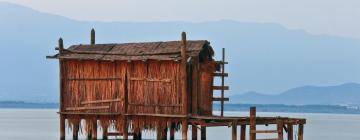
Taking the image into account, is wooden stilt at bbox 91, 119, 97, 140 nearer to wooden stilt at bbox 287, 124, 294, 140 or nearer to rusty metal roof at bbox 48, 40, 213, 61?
rusty metal roof at bbox 48, 40, 213, 61

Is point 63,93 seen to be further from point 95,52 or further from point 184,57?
point 184,57

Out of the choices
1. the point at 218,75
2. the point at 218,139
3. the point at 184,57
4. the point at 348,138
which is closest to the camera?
the point at 184,57

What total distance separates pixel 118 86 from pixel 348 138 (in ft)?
166

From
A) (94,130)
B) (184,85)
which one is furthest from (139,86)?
(94,130)

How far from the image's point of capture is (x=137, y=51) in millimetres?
46531

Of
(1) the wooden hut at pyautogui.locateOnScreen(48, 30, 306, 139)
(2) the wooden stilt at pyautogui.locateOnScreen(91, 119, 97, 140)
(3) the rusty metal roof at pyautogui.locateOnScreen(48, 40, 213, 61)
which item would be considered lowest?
(2) the wooden stilt at pyautogui.locateOnScreen(91, 119, 97, 140)

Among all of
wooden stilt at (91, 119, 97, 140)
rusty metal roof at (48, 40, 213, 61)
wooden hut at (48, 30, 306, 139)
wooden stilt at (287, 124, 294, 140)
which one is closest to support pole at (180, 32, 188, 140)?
wooden hut at (48, 30, 306, 139)

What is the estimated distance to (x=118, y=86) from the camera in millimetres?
46312

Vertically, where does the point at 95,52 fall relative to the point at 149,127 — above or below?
above

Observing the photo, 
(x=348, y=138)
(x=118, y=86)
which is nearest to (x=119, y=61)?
(x=118, y=86)

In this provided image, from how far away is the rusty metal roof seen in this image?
4478cm

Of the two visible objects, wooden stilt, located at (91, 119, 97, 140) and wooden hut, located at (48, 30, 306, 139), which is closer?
wooden hut, located at (48, 30, 306, 139)

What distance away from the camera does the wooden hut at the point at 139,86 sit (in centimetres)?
4450

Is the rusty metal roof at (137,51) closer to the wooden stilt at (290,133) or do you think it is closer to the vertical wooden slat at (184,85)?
the vertical wooden slat at (184,85)
